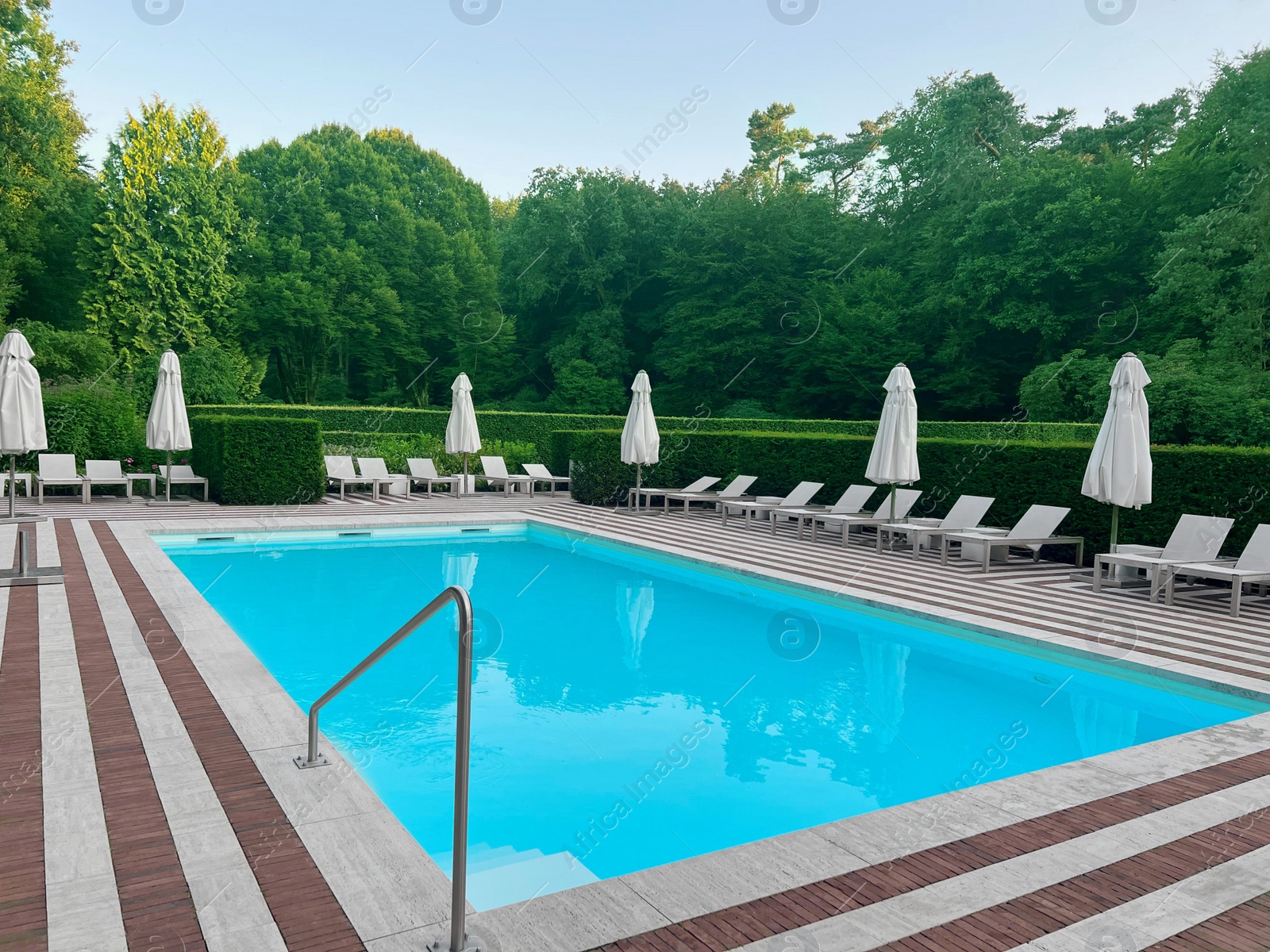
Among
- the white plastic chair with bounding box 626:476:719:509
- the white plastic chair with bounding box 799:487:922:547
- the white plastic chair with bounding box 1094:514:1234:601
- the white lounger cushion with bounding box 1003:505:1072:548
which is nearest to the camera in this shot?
the white plastic chair with bounding box 1094:514:1234:601

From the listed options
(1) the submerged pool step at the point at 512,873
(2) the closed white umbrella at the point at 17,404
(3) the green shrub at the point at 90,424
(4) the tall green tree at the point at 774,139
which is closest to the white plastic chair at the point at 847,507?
(1) the submerged pool step at the point at 512,873

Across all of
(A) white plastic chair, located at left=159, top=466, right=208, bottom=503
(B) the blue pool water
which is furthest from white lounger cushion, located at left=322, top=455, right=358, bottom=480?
(B) the blue pool water

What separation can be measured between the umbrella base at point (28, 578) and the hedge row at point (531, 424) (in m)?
12.7

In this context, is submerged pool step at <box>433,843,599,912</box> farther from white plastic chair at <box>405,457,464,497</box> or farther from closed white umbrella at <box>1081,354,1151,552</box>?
white plastic chair at <box>405,457,464,497</box>

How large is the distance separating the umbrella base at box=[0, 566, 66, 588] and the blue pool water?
137 cm

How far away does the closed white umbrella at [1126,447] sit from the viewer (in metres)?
9.70

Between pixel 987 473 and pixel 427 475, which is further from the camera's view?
pixel 427 475

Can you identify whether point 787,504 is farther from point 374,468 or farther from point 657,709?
point 657,709

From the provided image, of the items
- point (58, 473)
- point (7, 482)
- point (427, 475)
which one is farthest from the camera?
point (427, 475)

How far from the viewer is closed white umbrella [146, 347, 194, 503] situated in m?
15.2

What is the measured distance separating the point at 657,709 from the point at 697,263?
101 ft

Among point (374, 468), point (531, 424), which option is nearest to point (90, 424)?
point (374, 468)

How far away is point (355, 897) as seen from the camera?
3078 millimetres

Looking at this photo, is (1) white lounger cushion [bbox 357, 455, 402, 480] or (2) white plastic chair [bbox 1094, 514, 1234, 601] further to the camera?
(1) white lounger cushion [bbox 357, 455, 402, 480]
